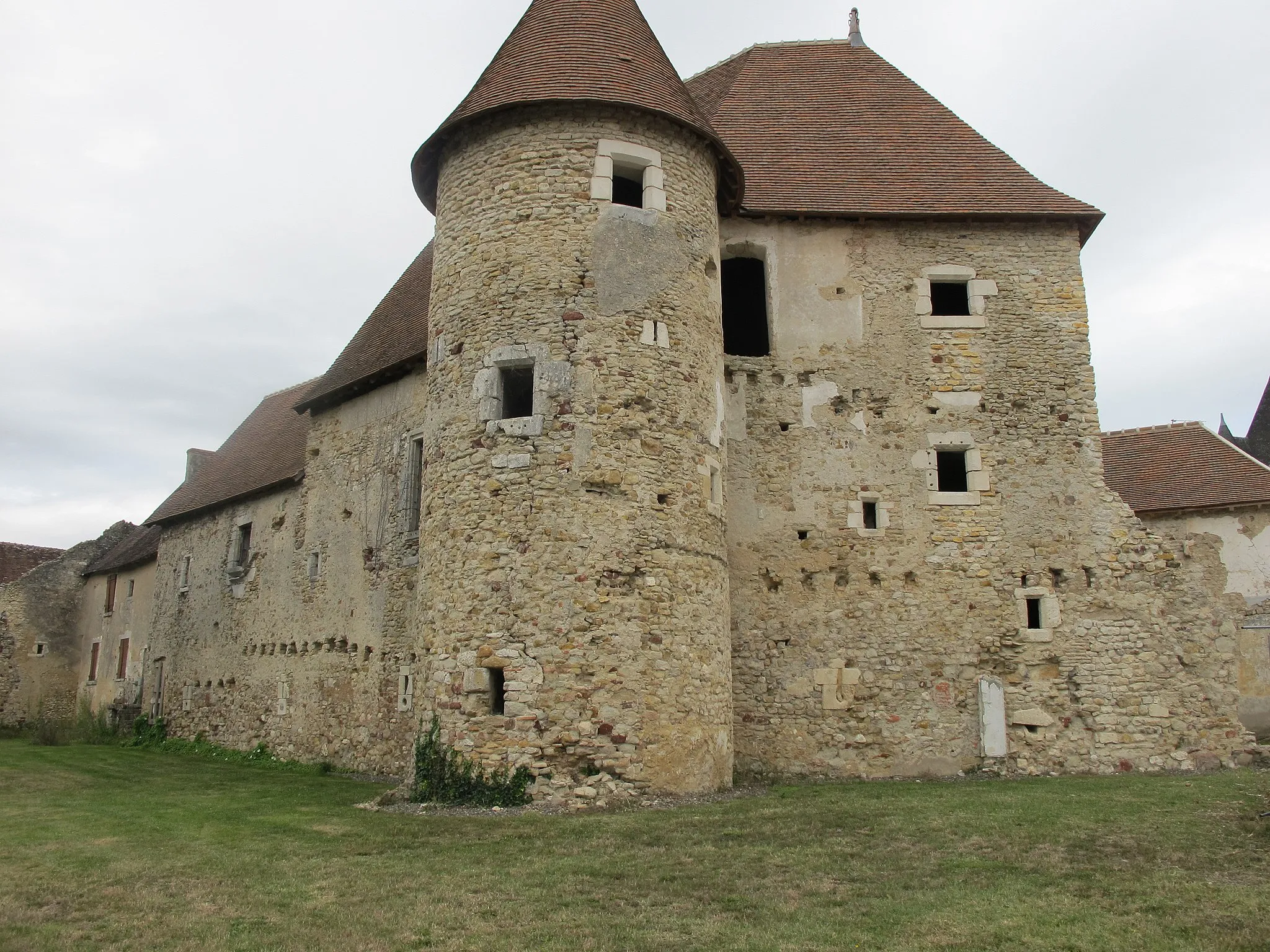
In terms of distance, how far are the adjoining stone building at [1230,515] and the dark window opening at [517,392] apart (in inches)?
367

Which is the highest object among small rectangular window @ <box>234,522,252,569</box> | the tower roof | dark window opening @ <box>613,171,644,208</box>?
the tower roof

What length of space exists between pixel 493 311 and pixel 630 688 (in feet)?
13.5

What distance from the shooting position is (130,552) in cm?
2439

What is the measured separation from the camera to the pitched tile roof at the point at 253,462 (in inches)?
725

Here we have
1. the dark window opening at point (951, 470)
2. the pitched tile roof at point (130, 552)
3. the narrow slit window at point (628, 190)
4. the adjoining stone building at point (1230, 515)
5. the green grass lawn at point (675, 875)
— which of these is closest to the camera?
the green grass lawn at point (675, 875)

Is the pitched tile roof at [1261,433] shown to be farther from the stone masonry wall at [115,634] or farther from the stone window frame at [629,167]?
the stone masonry wall at [115,634]

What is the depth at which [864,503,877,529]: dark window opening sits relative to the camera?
42.2ft

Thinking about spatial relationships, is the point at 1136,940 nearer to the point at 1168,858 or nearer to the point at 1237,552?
the point at 1168,858

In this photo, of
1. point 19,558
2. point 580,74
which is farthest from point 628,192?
point 19,558

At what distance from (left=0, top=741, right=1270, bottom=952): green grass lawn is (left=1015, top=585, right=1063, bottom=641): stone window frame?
2452 mm

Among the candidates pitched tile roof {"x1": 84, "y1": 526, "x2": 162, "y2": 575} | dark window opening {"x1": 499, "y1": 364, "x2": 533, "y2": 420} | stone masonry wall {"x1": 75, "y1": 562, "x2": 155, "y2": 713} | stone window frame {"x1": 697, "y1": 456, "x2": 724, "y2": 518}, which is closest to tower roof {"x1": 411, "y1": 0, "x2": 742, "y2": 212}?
dark window opening {"x1": 499, "y1": 364, "x2": 533, "y2": 420}

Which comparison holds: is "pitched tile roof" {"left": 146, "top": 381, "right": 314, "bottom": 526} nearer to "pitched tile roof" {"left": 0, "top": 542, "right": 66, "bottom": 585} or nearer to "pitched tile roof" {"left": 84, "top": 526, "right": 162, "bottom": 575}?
"pitched tile roof" {"left": 84, "top": 526, "right": 162, "bottom": 575}

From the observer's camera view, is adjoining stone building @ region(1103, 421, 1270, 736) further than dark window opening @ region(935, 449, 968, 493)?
Yes

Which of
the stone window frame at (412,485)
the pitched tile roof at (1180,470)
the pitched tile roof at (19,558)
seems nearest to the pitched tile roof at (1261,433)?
the pitched tile roof at (1180,470)
